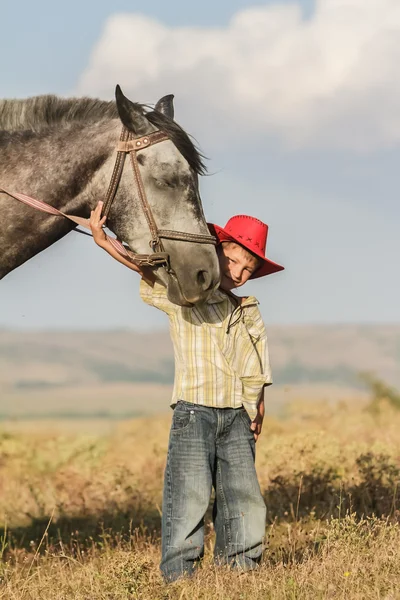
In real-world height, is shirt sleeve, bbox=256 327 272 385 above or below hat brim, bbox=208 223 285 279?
below

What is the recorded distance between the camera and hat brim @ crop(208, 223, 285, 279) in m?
5.10

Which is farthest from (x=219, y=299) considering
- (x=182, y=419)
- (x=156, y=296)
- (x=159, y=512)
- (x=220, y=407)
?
(x=159, y=512)

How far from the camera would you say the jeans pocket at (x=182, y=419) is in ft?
16.3

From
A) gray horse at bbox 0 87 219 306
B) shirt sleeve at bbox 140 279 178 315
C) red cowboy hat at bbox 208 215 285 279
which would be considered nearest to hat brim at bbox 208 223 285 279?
red cowboy hat at bbox 208 215 285 279

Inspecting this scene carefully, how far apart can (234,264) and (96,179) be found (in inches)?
40.7

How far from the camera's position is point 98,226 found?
5.00m

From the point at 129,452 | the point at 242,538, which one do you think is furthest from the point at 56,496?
the point at 242,538

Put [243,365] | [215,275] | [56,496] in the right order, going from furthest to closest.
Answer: [56,496], [243,365], [215,275]

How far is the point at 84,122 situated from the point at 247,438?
2.30 m

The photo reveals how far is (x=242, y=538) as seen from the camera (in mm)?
5098

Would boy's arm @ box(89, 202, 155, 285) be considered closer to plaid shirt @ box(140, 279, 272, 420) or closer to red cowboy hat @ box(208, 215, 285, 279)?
plaid shirt @ box(140, 279, 272, 420)

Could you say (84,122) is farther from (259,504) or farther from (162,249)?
(259,504)

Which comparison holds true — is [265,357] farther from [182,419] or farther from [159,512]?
[159,512]

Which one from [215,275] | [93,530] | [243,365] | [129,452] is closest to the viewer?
[215,275]
